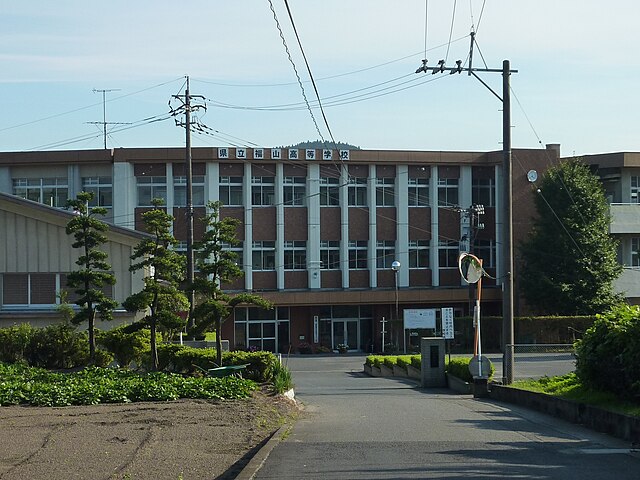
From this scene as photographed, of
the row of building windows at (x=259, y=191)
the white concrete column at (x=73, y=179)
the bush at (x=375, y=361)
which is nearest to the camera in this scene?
the bush at (x=375, y=361)

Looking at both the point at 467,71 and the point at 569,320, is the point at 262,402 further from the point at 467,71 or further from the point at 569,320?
the point at 569,320

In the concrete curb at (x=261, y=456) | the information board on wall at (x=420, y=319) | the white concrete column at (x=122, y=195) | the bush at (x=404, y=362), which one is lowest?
the bush at (x=404, y=362)

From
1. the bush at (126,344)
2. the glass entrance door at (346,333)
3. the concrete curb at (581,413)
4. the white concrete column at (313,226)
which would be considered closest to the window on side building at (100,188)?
the white concrete column at (313,226)

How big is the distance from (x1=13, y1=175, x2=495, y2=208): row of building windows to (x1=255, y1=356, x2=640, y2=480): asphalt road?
35.9 meters

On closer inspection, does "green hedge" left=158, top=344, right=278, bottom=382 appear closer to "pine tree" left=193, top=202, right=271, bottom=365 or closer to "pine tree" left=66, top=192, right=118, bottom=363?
"pine tree" left=193, top=202, right=271, bottom=365

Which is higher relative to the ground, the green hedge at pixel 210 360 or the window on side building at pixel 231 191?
the window on side building at pixel 231 191

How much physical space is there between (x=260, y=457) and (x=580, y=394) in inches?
301

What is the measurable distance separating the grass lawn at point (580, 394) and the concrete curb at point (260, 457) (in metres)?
5.05

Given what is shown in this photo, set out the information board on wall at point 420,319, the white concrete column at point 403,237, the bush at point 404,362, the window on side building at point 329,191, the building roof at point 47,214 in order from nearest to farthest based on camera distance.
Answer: the building roof at point 47,214 < the bush at point 404,362 < the information board on wall at point 420,319 < the window on side building at point 329,191 < the white concrete column at point 403,237

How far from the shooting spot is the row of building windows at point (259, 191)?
53.2 m

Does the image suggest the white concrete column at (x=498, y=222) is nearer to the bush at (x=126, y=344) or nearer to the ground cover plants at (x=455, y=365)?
the ground cover plants at (x=455, y=365)

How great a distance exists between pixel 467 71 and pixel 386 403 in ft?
31.7

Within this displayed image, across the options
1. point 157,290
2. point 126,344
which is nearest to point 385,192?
point 126,344

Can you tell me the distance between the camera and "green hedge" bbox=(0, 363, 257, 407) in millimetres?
16609
